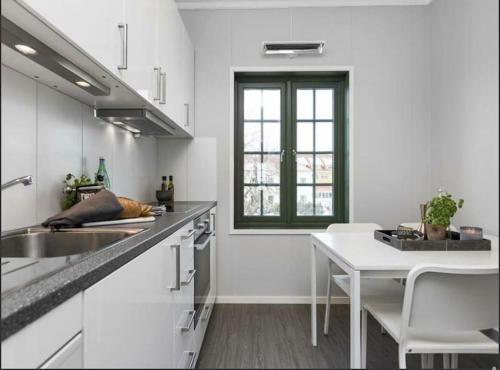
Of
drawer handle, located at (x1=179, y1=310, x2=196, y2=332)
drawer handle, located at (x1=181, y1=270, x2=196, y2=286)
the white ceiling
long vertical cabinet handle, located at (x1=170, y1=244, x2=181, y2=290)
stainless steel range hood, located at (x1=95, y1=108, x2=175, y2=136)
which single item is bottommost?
drawer handle, located at (x1=179, y1=310, x2=196, y2=332)

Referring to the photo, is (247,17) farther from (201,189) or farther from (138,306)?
(138,306)

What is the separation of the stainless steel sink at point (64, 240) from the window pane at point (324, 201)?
7.01 feet

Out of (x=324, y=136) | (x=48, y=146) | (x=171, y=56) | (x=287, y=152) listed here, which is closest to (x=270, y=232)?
(x=287, y=152)

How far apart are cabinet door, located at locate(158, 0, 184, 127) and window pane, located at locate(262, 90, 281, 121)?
88 centimetres

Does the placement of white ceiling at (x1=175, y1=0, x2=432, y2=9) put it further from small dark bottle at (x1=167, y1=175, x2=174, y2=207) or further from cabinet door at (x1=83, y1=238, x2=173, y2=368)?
cabinet door at (x1=83, y1=238, x2=173, y2=368)

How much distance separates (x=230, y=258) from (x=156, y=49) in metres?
1.81

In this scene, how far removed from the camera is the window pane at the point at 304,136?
3.04 m

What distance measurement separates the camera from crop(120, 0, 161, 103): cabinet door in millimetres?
1449

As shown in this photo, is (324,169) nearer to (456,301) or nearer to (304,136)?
(304,136)

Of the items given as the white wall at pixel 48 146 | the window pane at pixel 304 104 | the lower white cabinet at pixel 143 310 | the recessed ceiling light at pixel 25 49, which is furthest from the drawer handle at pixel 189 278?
the window pane at pixel 304 104

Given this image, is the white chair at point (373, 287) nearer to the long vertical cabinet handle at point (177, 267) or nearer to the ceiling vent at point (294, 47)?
the long vertical cabinet handle at point (177, 267)

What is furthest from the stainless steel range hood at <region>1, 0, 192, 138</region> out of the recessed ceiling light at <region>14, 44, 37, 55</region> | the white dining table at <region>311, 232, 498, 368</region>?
the white dining table at <region>311, 232, 498, 368</region>

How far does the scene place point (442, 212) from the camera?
61cm

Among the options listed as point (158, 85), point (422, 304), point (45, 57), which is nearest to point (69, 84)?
point (45, 57)
